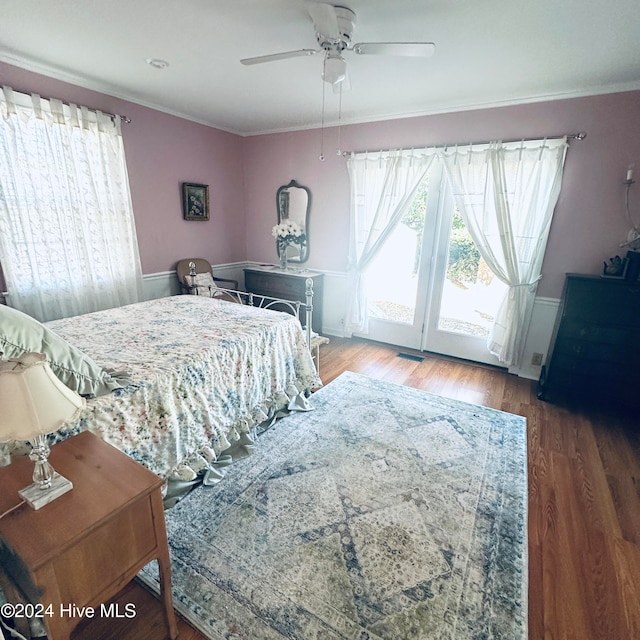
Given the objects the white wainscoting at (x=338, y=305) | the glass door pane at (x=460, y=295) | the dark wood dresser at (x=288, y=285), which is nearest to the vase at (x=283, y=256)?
the dark wood dresser at (x=288, y=285)

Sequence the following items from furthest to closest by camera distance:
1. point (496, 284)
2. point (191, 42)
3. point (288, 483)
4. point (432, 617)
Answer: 1. point (496, 284)
2. point (191, 42)
3. point (288, 483)
4. point (432, 617)

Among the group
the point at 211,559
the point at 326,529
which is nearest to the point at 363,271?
the point at 326,529

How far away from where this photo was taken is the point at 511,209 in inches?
125

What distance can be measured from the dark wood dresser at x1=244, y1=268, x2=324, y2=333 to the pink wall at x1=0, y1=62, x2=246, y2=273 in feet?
1.96

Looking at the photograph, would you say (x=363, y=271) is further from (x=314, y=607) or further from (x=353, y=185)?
(x=314, y=607)

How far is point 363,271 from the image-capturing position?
13.4ft

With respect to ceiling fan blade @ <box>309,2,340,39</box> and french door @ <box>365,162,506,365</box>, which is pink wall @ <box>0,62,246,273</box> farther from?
ceiling fan blade @ <box>309,2,340,39</box>

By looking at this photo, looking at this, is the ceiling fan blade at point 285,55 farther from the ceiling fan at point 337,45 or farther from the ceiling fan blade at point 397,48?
the ceiling fan blade at point 397,48

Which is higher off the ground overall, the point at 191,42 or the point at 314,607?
the point at 191,42

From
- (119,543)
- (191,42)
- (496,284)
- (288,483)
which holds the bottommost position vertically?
(288,483)

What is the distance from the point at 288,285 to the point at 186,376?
260 cm

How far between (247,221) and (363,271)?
1.97 metres

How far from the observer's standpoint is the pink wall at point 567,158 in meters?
2.78

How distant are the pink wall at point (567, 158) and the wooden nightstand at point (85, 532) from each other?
3509 millimetres
